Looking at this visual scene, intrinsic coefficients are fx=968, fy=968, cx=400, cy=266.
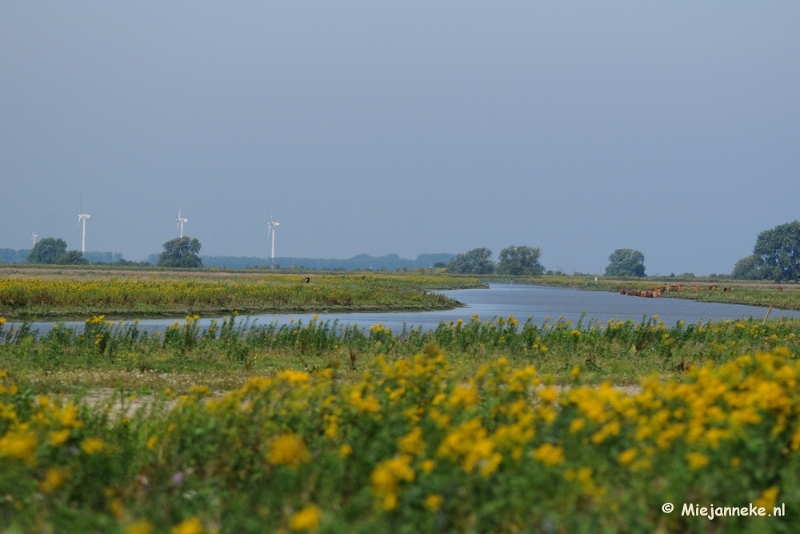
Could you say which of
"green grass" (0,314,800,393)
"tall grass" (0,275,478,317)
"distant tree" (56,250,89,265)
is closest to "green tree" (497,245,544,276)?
"distant tree" (56,250,89,265)

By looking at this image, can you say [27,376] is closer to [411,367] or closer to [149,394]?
[149,394]

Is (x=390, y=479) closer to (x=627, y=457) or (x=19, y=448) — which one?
(x=627, y=457)

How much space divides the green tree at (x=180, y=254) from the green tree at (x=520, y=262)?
57790 millimetres

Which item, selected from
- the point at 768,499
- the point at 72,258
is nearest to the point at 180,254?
the point at 72,258

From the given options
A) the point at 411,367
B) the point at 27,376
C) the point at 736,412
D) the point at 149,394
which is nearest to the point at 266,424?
the point at 411,367

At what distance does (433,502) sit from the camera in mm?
5738

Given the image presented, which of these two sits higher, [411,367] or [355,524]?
[411,367]

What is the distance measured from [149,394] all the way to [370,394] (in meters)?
6.05

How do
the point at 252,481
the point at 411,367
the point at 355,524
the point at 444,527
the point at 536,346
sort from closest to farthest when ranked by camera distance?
the point at 355,524, the point at 444,527, the point at 252,481, the point at 411,367, the point at 536,346

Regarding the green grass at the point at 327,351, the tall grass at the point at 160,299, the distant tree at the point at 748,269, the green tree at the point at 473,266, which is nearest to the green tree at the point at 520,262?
the green tree at the point at 473,266

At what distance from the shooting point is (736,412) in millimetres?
6434

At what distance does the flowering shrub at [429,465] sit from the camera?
5.95 metres

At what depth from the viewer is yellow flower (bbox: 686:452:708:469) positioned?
5.80 meters

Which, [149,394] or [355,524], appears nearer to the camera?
[355,524]
